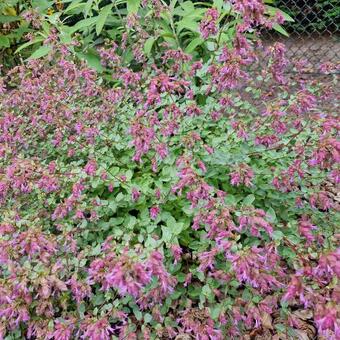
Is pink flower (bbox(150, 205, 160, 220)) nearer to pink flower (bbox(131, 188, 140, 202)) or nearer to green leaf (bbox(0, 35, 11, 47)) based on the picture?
pink flower (bbox(131, 188, 140, 202))

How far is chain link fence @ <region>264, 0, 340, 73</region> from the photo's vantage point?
5453 millimetres

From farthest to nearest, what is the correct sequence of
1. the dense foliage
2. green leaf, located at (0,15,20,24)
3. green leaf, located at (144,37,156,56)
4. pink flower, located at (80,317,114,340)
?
green leaf, located at (0,15,20,24)
green leaf, located at (144,37,156,56)
the dense foliage
pink flower, located at (80,317,114,340)

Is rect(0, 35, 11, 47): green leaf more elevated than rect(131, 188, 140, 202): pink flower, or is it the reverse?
rect(131, 188, 140, 202): pink flower

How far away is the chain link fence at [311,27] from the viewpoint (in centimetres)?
545

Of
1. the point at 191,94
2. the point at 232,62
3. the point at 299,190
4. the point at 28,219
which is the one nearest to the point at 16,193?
the point at 28,219

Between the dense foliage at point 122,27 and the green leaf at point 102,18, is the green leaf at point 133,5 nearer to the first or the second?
the dense foliage at point 122,27

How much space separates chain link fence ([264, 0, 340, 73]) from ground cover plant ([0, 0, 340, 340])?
3.14 meters

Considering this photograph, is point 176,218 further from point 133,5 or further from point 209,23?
point 133,5

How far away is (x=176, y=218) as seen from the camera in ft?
7.57

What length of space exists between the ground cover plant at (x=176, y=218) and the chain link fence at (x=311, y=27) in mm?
3139

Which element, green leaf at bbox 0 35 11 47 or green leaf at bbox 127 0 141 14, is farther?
green leaf at bbox 0 35 11 47

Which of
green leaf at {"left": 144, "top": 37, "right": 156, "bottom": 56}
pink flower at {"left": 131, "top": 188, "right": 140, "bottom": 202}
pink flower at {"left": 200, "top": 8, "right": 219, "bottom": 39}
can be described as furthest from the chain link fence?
pink flower at {"left": 131, "top": 188, "right": 140, "bottom": 202}

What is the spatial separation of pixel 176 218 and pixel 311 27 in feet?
14.5

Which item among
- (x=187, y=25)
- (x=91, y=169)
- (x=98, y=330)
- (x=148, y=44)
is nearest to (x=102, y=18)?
(x=187, y=25)
